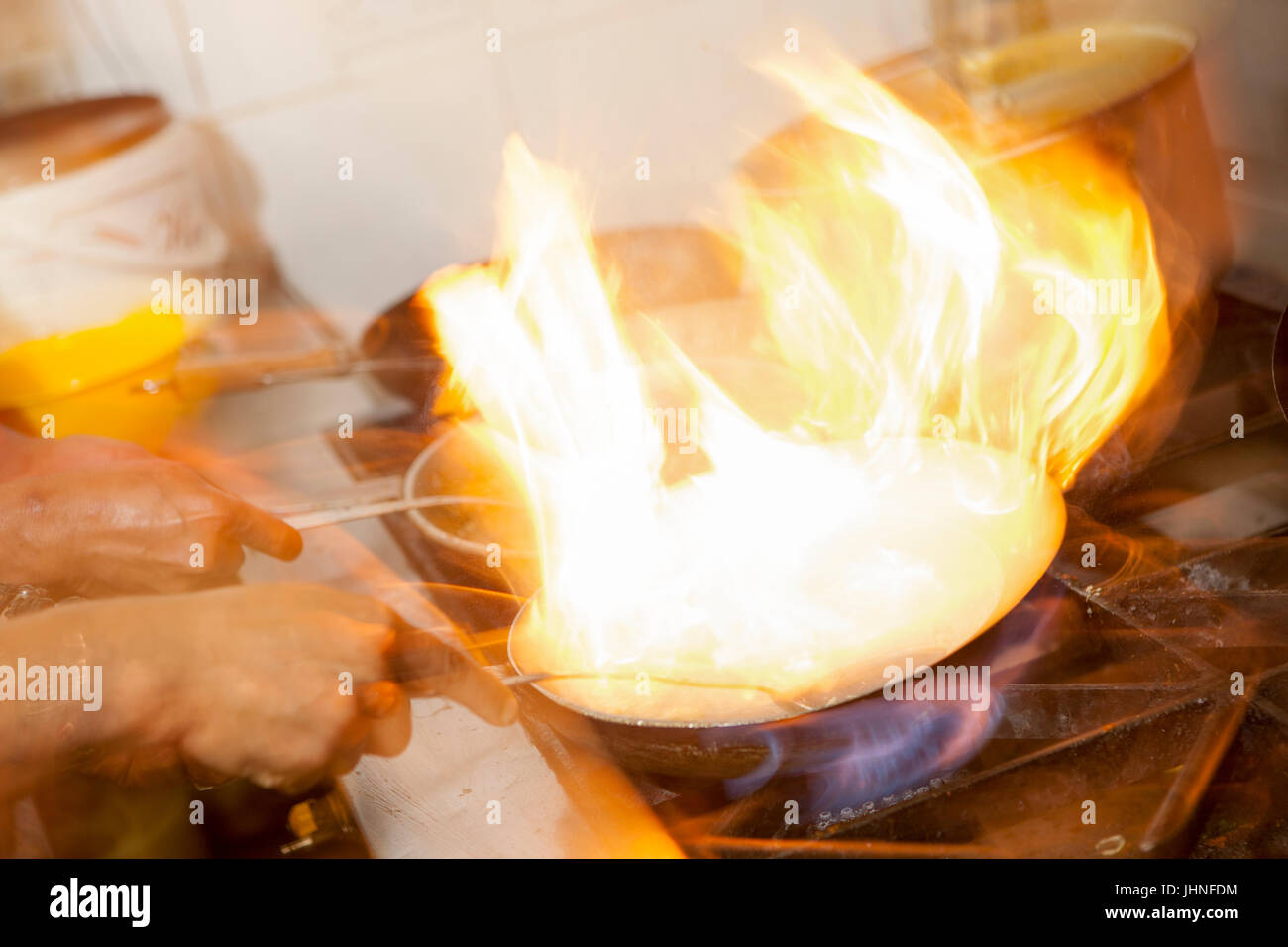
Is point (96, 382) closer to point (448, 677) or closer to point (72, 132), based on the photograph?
point (72, 132)

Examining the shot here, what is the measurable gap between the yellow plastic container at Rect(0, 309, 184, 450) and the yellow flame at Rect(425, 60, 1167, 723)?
45cm

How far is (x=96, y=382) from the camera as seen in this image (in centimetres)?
160

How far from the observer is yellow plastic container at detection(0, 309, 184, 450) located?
160 cm

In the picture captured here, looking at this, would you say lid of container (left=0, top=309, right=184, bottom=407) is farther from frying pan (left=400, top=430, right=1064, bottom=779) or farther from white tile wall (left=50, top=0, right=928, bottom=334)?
frying pan (left=400, top=430, right=1064, bottom=779)

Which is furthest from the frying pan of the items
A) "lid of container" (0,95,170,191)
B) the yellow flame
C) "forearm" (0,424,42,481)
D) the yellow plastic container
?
"lid of container" (0,95,170,191)

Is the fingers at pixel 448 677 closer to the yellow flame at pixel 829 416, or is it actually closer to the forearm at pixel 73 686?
the yellow flame at pixel 829 416

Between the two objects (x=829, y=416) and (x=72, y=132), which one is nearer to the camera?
(x=829, y=416)

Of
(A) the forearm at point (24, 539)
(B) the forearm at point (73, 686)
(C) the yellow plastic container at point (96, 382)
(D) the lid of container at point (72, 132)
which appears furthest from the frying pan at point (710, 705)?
(D) the lid of container at point (72, 132)

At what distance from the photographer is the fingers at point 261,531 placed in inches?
44.8

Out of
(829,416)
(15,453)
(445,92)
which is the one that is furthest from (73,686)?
(445,92)

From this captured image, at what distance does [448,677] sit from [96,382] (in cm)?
103

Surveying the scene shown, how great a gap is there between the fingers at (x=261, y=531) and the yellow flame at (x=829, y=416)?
28cm
